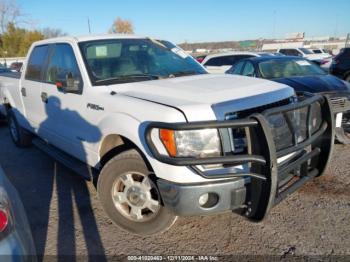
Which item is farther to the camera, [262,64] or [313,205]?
[262,64]

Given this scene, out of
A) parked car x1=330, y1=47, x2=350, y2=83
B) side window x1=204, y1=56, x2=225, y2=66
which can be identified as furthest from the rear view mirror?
side window x1=204, y1=56, x2=225, y2=66

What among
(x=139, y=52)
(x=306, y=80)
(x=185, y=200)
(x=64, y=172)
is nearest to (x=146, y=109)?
(x=185, y=200)

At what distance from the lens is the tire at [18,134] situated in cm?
620

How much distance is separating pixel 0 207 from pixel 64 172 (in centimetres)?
318

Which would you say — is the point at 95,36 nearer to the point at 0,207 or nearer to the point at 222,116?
the point at 222,116

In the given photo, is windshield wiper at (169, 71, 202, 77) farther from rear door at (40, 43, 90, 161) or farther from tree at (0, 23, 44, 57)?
tree at (0, 23, 44, 57)

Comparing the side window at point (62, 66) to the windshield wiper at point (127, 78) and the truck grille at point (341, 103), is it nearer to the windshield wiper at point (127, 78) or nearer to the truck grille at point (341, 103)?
the windshield wiper at point (127, 78)

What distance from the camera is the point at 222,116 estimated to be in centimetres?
262

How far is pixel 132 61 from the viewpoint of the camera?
4008 mm

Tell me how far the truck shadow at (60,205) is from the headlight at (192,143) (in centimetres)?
108

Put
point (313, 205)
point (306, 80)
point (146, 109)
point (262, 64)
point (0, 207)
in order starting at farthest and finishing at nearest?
point (262, 64), point (306, 80), point (313, 205), point (146, 109), point (0, 207)

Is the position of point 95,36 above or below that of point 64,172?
above

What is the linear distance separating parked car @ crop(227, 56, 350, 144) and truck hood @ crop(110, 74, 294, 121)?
2321 mm

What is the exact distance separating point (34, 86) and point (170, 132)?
10.5 feet
